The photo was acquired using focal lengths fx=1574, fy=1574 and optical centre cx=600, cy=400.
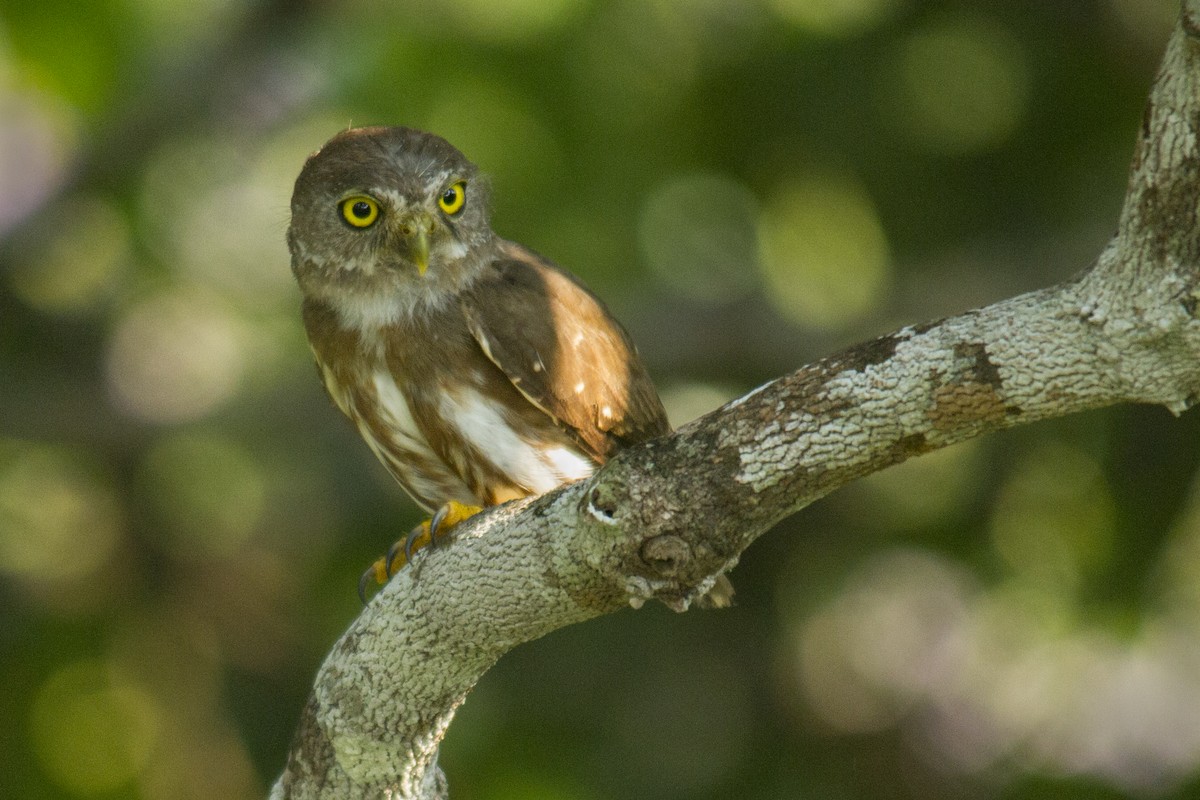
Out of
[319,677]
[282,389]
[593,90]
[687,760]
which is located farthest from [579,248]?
[319,677]

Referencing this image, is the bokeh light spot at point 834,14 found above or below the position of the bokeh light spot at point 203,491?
above

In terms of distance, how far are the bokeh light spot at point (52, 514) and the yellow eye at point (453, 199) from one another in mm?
3334

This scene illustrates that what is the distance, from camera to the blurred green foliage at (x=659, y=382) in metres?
6.49

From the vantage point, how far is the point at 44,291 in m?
7.61

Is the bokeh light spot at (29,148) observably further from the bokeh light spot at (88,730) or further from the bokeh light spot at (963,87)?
the bokeh light spot at (963,87)

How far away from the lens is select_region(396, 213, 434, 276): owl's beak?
4578 mm

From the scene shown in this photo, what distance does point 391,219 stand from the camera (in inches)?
185

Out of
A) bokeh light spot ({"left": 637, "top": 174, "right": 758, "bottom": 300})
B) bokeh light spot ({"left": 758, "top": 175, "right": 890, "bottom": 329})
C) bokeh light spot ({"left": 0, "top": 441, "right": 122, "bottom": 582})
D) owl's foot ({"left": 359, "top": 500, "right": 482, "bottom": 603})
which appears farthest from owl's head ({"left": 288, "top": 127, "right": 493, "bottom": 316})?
bokeh light spot ({"left": 0, "top": 441, "right": 122, "bottom": 582})

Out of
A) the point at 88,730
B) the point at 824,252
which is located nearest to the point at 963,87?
the point at 824,252

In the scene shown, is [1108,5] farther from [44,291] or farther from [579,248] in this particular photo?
[44,291]

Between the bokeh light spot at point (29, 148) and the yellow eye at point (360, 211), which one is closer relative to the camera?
the yellow eye at point (360, 211)

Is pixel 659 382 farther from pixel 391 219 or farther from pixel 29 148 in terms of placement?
pixel 29 148

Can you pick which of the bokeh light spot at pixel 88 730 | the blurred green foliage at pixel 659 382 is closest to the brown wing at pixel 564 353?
the blurred green foliage at pixel 659 382

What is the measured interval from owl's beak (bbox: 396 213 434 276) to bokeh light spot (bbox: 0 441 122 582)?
3309 mm
